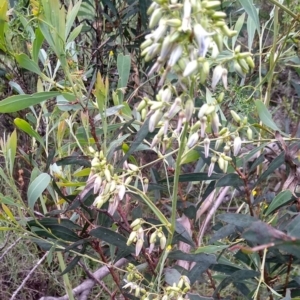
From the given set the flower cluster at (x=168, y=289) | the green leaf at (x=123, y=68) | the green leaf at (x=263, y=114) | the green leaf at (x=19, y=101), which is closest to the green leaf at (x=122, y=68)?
the green leaf at (x=123, y=68)

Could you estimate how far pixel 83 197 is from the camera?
0.96 metres

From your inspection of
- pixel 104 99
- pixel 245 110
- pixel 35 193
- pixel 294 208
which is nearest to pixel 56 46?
pixel 104 99

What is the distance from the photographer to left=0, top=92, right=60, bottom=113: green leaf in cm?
95

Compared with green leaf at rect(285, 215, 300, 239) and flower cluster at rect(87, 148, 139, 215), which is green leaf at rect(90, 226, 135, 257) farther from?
green leaf at rect(285, 215, 300, 239)

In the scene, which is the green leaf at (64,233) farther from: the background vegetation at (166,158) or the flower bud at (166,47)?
the flower bud at (166,47)

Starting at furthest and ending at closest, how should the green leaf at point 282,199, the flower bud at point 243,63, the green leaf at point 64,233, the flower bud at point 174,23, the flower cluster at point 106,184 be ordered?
the green leaf at point 64,233 → the green leaf at point 282,199 → the flower cluster at point 106,184 → the flower bud at point 243,63 → the flower bud at point 174,23

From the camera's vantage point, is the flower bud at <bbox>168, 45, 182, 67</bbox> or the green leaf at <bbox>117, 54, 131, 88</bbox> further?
the green leaf at <bbox>117, 54, 131, 88</bbox>

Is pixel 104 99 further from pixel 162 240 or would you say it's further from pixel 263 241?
pixel 263 241

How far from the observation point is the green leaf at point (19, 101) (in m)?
0.95

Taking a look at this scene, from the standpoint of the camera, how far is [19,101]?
96 cm

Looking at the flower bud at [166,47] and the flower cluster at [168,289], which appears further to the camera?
the flower cluster at [168,289]

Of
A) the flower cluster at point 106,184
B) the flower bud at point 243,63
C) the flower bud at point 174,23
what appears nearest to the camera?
the flower bud at point 174,23

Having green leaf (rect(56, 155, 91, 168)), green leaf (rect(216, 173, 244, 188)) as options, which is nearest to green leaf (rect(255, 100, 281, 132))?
green leaf (rect(216, 173, 244, 188))

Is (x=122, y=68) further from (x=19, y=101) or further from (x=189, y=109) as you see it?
(x=189, y=109)
